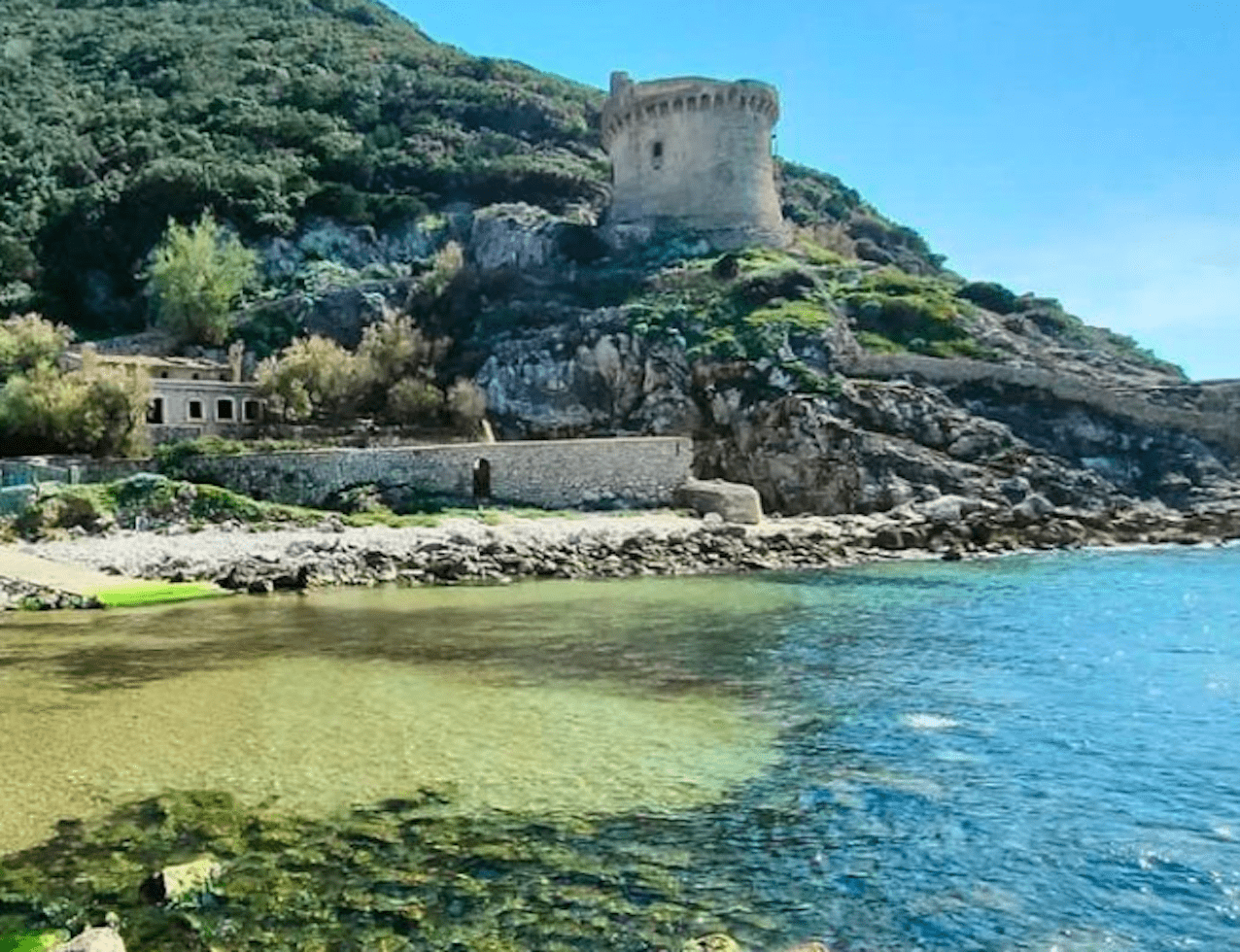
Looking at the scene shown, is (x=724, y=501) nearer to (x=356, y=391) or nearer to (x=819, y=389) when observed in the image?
(x=819, y=389)

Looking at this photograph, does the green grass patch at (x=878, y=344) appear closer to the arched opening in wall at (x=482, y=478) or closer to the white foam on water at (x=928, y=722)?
the arched opening in wall at (x=482, y=478)

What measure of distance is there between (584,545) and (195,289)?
3945cm

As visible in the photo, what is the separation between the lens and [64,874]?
29.5 ft

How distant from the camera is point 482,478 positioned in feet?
147

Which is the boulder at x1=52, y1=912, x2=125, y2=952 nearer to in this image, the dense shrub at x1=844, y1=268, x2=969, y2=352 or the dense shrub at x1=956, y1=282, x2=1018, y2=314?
the dense shrub at x1=844, y1=268, x2=969, y2=352

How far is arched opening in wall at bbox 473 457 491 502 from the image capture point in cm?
4466

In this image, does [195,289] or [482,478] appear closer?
[482,478]

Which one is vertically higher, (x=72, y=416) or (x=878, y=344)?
(x=878, y=344)

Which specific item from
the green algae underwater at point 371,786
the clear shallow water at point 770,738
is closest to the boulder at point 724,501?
the clear shallow water at point 770,738

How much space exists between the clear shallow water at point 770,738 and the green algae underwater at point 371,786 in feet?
0.27

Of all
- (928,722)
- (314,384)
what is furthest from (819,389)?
(928,722)

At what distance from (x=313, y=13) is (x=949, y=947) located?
15148 cm

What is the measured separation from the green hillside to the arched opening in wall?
142ft

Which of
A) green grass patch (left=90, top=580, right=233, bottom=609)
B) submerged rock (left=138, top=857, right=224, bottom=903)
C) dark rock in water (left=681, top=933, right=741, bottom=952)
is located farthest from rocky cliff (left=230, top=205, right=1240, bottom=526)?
dark rock in water (left=681, top=933, right=741, bottom=952)
